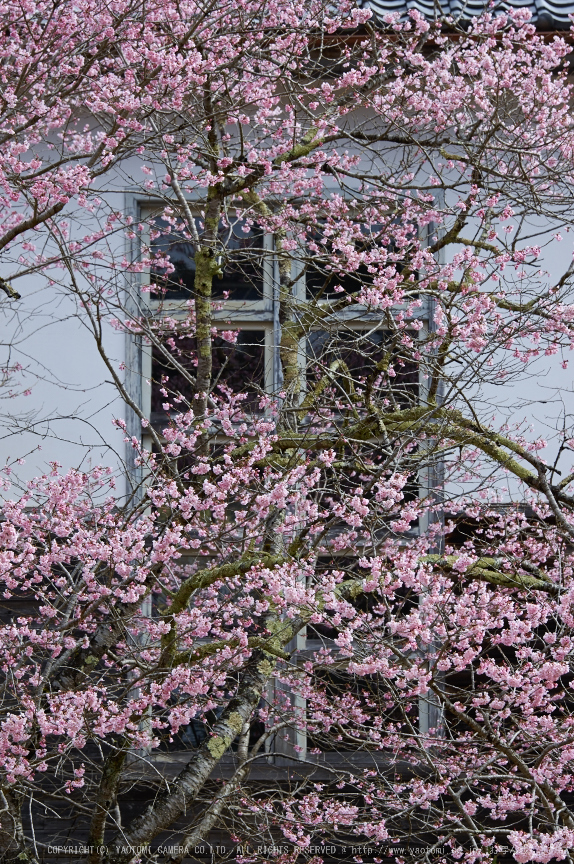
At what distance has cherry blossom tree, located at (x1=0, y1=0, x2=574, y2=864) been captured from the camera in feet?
11.7

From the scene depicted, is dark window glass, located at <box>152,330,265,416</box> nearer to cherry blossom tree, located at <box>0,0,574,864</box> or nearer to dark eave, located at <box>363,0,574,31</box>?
cherry blossom tree, located at <box>0,0,574,864</box>

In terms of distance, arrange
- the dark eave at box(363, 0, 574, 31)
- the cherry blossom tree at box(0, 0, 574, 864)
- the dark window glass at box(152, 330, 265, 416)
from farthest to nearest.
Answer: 1. the dark window glass at box(152, 330, 265, 416)
2. the dark eave at box(363, 0, 574, 31)
3. the cherry blossom tree at box(0, 0, 574, 864)

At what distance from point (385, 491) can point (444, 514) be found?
1988mm

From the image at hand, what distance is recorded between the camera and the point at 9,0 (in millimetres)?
4395

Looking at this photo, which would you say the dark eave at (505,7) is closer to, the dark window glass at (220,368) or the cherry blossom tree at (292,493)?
the cherry blossom tree at (292,493)

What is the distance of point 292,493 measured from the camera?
3.77 m

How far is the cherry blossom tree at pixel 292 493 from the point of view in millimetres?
3570

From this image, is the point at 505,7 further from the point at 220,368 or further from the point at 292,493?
the point at 292,493

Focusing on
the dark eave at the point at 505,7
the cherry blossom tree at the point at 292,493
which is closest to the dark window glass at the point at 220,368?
the cherry blossom tree at the point at 292,493

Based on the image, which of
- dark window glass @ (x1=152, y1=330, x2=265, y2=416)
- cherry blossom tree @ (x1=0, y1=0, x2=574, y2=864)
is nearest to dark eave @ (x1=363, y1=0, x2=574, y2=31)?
cherry blossom tree @ (x1=0, y1=0, x2=574, y2=864)

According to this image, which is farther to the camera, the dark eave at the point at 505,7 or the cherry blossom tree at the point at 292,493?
the dark eave at the point at 505,7

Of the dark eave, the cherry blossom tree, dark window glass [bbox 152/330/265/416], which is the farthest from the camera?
dark window glass [bbox 152/330/265/416]

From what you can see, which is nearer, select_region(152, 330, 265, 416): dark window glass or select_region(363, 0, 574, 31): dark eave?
select_region(363, 0, 574, 31): dark eave

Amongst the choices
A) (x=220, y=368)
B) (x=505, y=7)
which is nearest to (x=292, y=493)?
(x=220, y=368)
